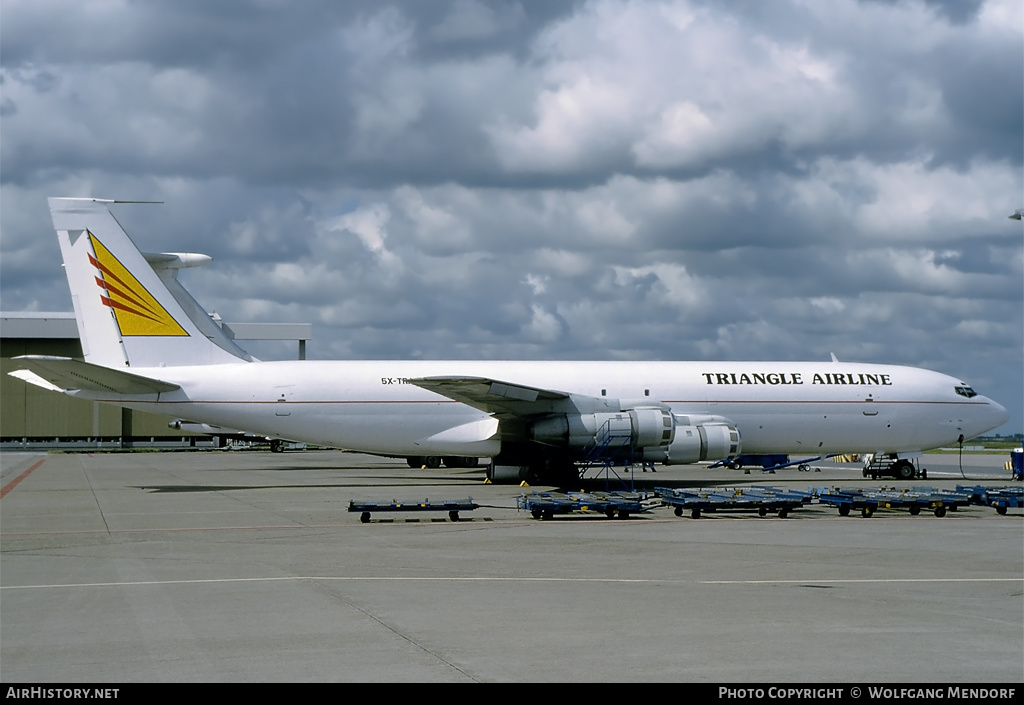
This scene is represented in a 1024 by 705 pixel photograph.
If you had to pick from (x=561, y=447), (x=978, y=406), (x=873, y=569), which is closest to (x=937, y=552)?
(x=873, y=569)

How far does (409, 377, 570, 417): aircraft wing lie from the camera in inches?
1113

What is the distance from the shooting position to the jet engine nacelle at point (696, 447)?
29453mm

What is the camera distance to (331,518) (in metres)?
20.5

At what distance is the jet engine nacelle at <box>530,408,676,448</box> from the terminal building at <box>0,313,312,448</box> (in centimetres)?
6244

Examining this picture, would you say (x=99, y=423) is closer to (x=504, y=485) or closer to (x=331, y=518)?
(x=504, y=485)

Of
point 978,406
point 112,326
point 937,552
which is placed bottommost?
point 937,552

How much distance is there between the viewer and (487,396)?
96.9ft

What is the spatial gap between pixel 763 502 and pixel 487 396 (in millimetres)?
10579

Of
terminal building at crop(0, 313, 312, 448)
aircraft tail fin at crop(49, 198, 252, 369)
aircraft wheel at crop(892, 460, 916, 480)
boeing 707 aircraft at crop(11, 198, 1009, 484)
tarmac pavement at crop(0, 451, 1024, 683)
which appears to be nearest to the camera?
tarmac pavement at crop(0, 451, 1024, 683)

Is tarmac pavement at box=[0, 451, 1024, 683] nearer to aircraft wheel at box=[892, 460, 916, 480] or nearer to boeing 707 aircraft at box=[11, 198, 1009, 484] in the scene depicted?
boeing 707 aircraft at box=[11, 198, 1009, 484]

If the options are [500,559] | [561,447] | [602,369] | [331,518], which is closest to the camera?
[500,559]

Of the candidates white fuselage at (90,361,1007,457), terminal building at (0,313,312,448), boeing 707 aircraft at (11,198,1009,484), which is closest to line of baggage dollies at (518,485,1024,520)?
boeing 707 aircraft at (11,198,1009,484)

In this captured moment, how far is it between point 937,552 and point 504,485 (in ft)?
58.8
